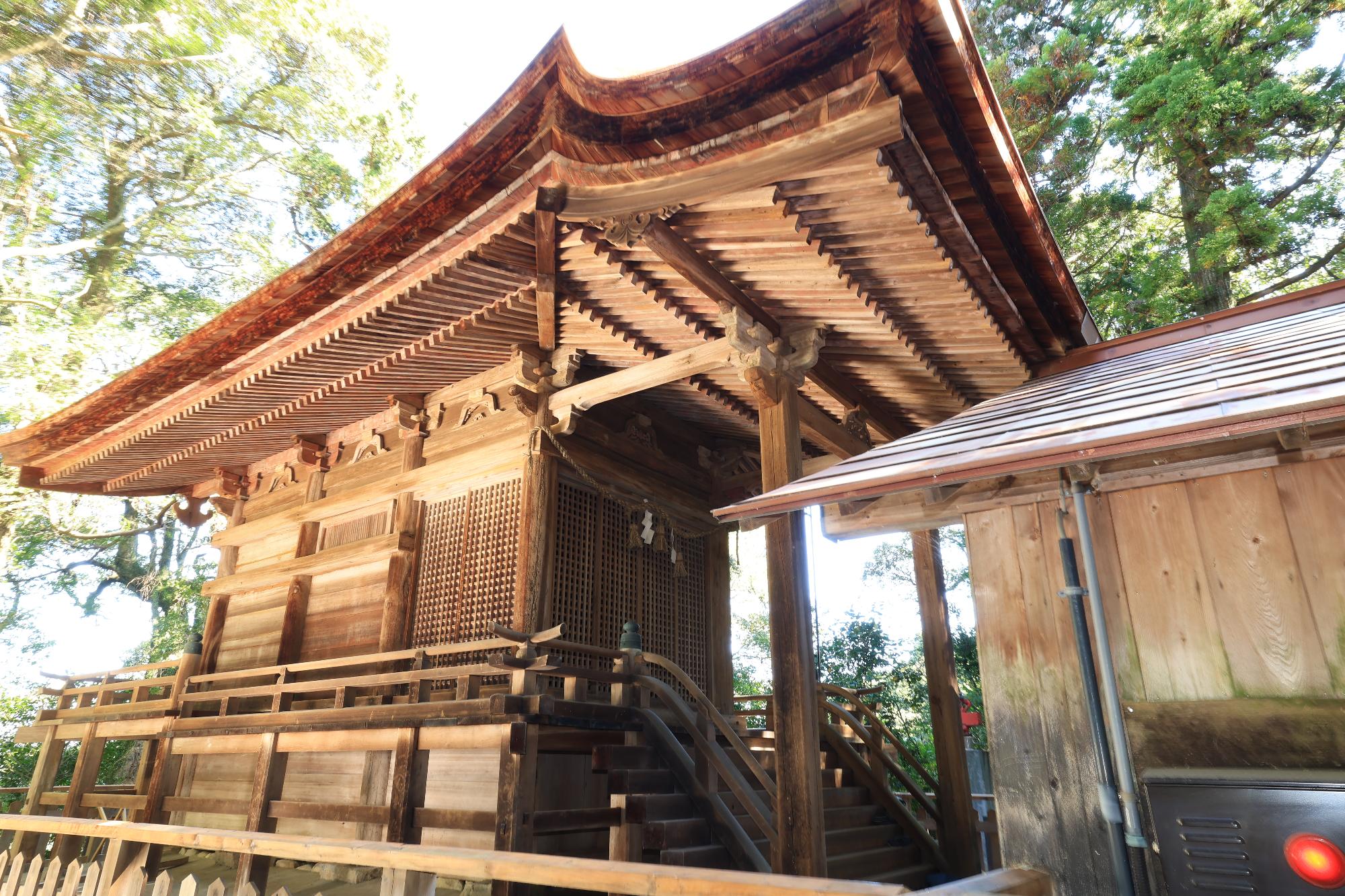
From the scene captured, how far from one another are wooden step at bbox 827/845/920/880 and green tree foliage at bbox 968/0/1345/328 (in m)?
9.19

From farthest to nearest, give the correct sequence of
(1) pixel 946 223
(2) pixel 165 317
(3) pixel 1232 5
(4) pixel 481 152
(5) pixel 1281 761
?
(2) pixel 165 317 < (3) pixel 1232 5 < (4) pixel 481 152 < (1) pixel 946 223 < (5) pixel 1281 761

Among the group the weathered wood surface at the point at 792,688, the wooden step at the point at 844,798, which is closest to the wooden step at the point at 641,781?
the wooden step at the point at 844,798

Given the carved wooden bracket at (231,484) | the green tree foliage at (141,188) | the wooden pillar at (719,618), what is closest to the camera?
the wooden pillar at (719,618)

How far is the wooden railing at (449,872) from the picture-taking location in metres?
1.81

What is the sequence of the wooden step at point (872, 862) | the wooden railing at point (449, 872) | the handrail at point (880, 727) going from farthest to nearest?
the handrail at point (880, 727) < the wooden step at point (872, 862) < the wooden railing at point (449, 872)

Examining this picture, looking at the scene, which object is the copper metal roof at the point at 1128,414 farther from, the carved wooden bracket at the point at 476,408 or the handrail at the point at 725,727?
the carved wooden bracket at the point at 476,408

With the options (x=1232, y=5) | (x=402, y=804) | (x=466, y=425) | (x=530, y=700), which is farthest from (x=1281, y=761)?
(x=1232, y=5)

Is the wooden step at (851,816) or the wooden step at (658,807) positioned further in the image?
the wooden step at (851,816)

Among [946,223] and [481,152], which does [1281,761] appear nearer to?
[946,223]

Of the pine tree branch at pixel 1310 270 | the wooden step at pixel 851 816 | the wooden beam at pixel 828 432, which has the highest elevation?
the pine tree branch at pixel 1310 270

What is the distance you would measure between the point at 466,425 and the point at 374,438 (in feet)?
5.22

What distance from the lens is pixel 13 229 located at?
14906 millimetres

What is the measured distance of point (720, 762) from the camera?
5.45 metres

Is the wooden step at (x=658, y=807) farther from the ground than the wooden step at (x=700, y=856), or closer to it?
farther from the ground
